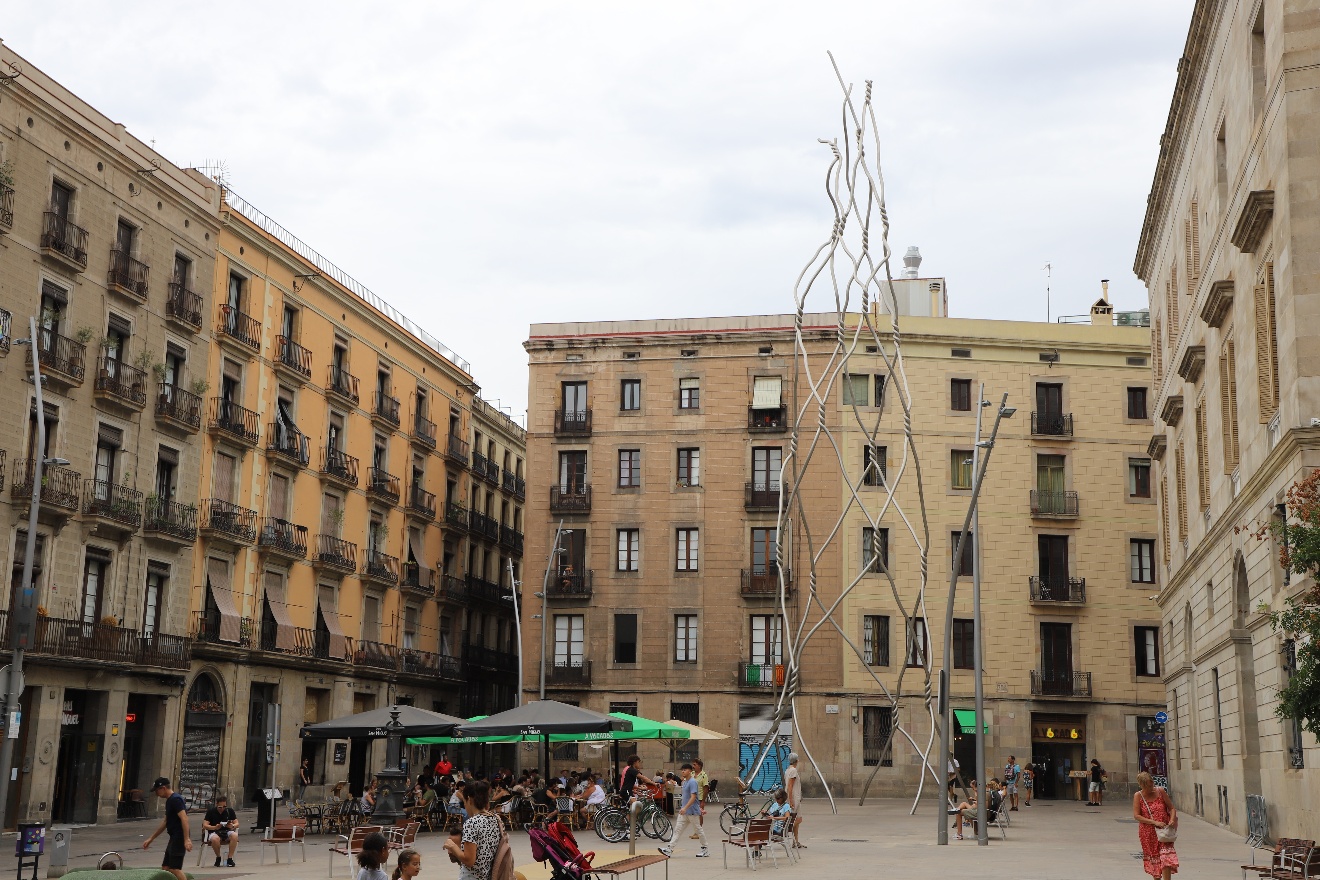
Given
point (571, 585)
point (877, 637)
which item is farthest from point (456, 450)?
point (877, 637)

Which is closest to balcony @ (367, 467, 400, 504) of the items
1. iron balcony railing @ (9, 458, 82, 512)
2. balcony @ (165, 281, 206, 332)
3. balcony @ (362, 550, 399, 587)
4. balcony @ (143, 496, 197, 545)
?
balcony @ (362, 550, 399, 587)

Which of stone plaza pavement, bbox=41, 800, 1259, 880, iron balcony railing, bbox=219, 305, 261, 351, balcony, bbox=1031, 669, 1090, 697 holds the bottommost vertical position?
stone plaza pavement, bbox=41, 800, 1259, 880

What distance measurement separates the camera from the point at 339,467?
48.7 metres

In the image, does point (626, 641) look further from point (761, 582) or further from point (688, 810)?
point (688, 810)

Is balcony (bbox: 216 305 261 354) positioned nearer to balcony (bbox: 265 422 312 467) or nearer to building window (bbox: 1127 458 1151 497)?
balcony (bbox: 265 422 312 467)

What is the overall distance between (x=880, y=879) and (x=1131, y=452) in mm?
35102

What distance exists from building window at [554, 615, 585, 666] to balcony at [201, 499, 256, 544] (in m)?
13.2

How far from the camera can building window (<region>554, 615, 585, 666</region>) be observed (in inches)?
2063

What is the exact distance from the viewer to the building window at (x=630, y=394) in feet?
177

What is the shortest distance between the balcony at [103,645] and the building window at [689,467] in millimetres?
19455

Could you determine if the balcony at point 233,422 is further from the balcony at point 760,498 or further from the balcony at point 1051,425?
the balcony at point 1051,425

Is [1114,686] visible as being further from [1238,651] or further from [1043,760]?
[1238,651]

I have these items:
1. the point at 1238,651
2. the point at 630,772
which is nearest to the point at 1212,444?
the point at 1238,651

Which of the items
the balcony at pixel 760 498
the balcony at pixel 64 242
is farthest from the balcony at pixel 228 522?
the balcony at pixel 760 498
